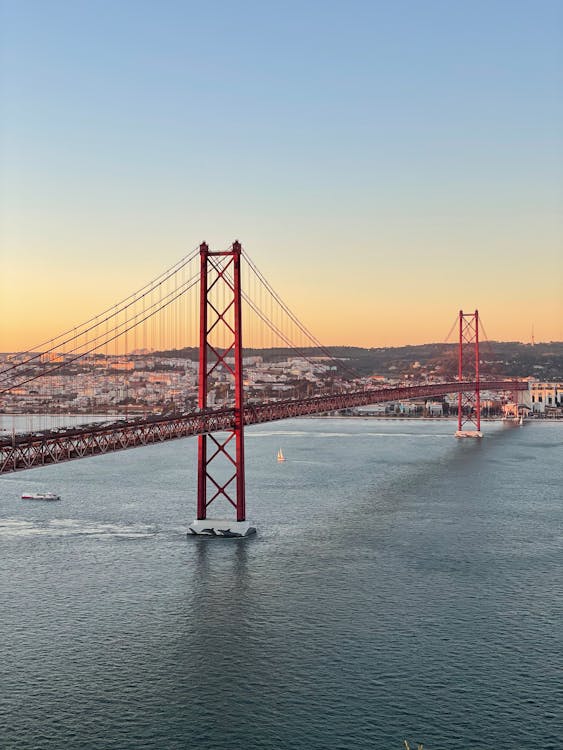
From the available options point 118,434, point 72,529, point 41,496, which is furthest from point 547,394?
point 118,434

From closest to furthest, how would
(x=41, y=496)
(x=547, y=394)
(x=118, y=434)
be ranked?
(x=118, y=434), (x=41, y=496), (x=547, y=394)

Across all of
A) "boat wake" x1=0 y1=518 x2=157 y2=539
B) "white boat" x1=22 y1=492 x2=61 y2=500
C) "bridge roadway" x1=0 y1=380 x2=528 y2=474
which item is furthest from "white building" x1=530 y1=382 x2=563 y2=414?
"boat wake" x1=0 y1=518 x2=157 y2=539

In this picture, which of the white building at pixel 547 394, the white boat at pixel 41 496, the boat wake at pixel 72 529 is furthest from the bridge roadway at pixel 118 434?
the white building at pixel 547 394

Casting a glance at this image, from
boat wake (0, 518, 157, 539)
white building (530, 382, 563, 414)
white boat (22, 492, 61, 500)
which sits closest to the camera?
boat wake (0, 518, 157, 539)

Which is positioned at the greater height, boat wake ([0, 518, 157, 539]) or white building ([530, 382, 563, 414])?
white building ([530, 382, 563, 414])

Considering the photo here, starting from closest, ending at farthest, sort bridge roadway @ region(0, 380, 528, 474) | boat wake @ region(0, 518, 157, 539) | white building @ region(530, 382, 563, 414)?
bridge roadway @ region(0, 380, 528, 474) < boat wake @ region(0, 518, 157, 539) < white building @ region(530, 382, 563, 414)

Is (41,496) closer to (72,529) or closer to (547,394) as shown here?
(72,529)

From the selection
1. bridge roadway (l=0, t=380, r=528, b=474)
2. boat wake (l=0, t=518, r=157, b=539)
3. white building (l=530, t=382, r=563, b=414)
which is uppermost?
bridge roadway (l=0, t=380, r=528, b=474)

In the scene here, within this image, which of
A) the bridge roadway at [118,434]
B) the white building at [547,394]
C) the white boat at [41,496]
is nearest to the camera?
the bridge roadway at [118,434]

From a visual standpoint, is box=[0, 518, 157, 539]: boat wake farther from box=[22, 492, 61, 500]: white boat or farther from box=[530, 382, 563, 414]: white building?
box=[530, 382, 563, 414]: white building

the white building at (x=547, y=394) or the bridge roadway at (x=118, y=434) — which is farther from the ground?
the bridge roadway at (x=118, y=434)

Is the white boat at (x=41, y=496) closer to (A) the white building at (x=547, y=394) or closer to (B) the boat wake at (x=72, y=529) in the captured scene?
(B) the boat wake at (x=72, y=529)
